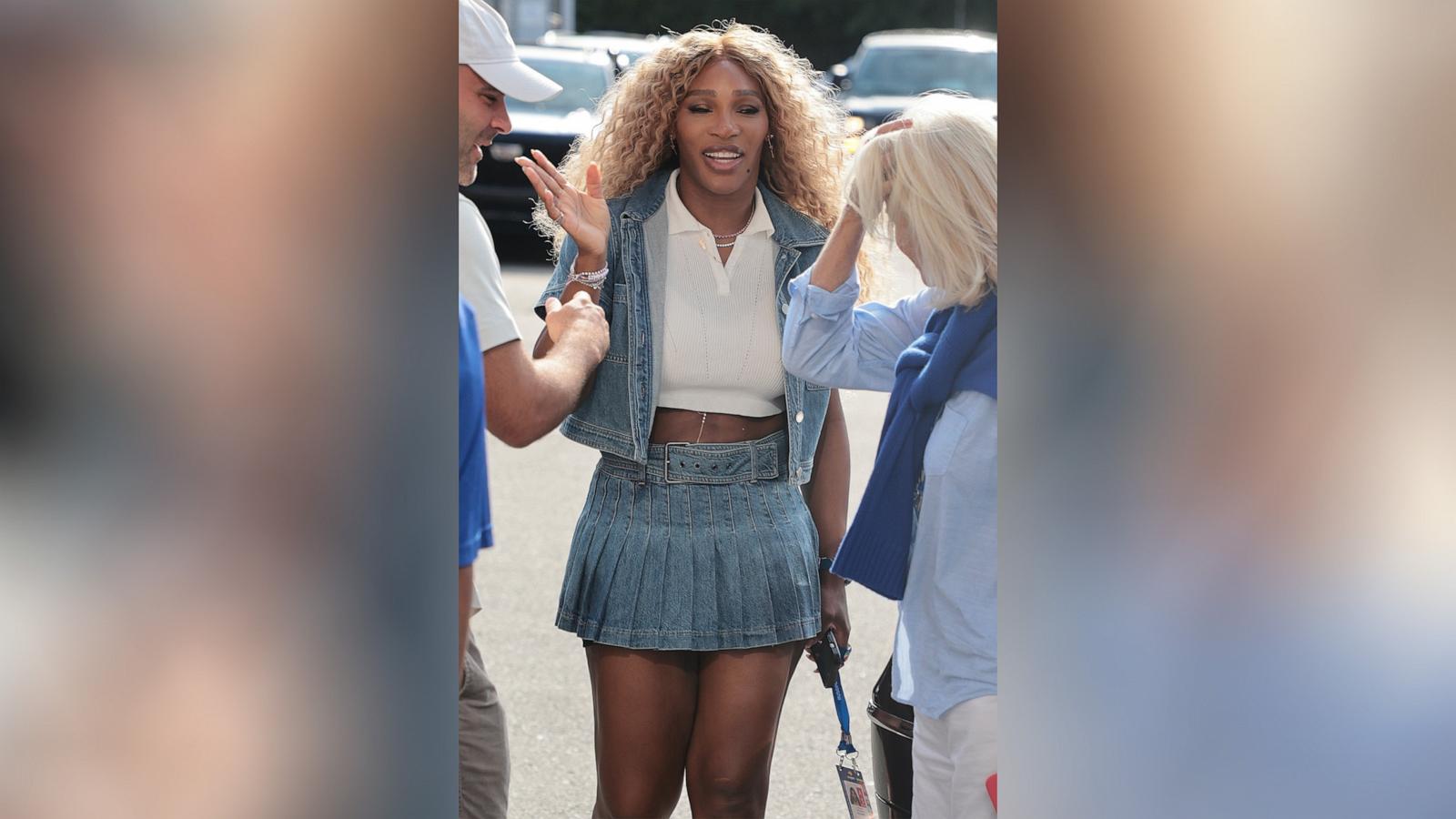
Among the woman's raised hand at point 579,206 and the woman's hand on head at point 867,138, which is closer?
the woman's hand on head at point 867,138

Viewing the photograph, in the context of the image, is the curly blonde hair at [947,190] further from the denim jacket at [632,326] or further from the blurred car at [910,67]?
the blurred car at [910,67]

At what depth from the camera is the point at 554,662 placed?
4.50m

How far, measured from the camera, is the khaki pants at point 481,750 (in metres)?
2.23

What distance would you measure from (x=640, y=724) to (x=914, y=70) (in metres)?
10.1

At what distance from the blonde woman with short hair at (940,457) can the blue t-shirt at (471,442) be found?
1.80 ft

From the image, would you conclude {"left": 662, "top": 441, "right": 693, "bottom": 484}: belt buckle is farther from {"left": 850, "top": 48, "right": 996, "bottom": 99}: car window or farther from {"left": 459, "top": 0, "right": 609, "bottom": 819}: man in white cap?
{"left": 850, "top": 48, "right": 996, "bottom": 99}: car window

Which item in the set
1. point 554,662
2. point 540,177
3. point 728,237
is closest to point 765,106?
point 728,237

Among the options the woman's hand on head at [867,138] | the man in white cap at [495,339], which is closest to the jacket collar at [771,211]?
the man in white cap at [495,339]
